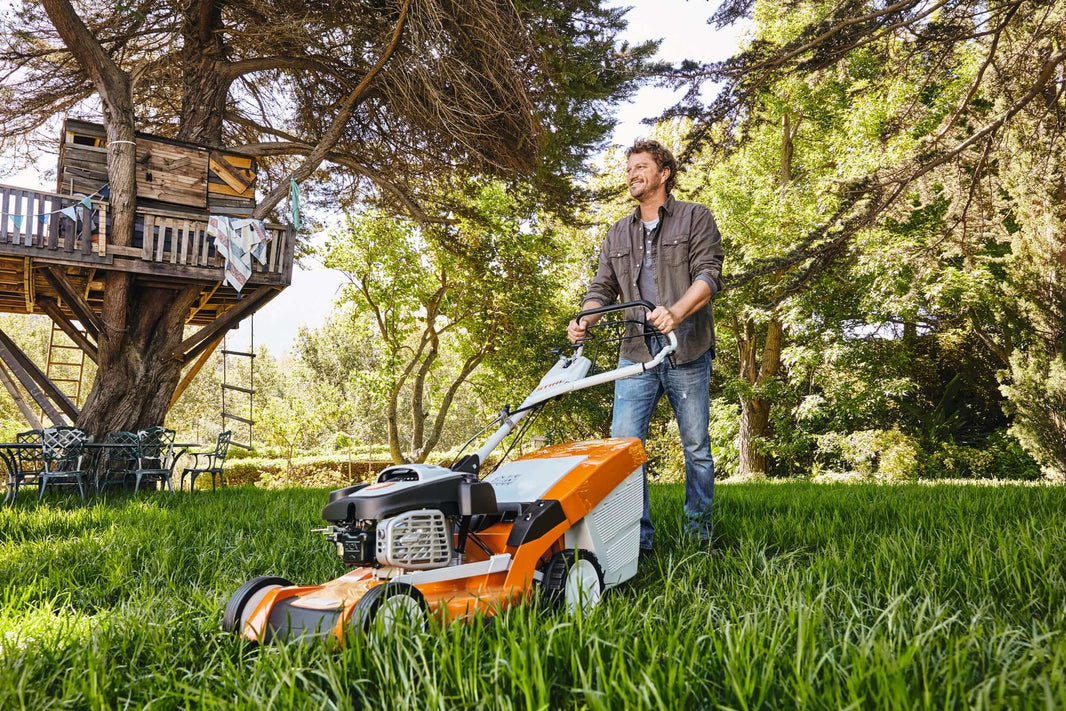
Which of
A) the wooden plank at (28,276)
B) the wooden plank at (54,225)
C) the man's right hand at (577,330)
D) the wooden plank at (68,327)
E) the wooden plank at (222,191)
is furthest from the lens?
the wooden plank at (222,191)

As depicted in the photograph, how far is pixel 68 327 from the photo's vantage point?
943 cm

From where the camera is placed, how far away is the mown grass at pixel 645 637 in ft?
4.10

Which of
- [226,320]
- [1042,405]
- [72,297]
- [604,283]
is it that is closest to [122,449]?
[72,297]

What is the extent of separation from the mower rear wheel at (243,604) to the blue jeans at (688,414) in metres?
1.70

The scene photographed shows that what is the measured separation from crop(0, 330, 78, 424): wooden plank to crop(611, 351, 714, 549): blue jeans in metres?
8.39

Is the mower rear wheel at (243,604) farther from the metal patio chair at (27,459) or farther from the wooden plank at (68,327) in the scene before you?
the wooden plank at (68,327)

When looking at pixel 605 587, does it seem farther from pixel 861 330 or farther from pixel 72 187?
pixel 861 330

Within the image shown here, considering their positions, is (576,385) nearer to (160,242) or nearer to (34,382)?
(160,242)

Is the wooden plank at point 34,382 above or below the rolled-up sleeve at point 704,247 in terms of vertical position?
above

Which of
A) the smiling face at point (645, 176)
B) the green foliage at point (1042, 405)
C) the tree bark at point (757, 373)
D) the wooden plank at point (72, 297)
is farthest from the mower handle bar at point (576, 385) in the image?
the tree bark at point (757, 373)

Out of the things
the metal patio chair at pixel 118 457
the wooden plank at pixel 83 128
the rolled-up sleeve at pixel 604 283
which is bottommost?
the metal patio chair at pixel 118 457

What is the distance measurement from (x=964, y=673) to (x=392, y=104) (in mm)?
8215

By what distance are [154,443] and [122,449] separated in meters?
0.36

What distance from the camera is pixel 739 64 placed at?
4.36 m
